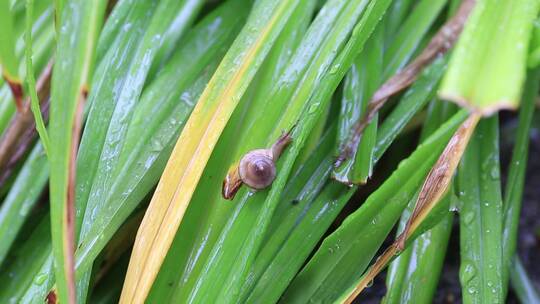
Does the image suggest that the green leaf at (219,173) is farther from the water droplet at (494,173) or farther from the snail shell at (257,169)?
the water droplet at (494,173)

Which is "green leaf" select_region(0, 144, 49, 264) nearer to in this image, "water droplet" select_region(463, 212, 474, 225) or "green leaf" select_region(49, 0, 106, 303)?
"green leaf" select_region(49, 0, 106, 303)

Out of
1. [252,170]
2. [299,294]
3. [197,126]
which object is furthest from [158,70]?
[299,294]

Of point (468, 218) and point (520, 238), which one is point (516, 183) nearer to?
point (468, 218)

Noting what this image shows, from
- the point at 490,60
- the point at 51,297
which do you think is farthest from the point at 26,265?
the point at 490,60

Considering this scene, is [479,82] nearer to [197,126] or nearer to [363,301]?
[197,126]

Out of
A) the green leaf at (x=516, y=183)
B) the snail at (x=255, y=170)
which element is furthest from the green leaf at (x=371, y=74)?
the green leaf at (x=516, y=183)

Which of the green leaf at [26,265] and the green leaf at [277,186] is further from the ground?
the green leaf at [277,186]

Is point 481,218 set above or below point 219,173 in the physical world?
below
